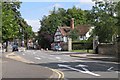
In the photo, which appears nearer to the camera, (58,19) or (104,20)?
(104,20)

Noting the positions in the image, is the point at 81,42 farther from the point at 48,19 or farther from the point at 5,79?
the point at 5,79

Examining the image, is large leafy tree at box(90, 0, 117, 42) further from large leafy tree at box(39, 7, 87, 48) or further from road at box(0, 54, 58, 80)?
large leafy tree at box(39, 7, 87, 48)

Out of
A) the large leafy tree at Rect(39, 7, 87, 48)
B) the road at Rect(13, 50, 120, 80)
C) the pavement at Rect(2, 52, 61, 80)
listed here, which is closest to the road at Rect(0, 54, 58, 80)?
the pavement at Rect(2, 52, 61, 80)

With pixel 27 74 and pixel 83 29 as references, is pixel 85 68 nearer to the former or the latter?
pixel 27 74

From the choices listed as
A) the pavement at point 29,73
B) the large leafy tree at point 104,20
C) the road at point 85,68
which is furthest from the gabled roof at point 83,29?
the pavement at point 29,73

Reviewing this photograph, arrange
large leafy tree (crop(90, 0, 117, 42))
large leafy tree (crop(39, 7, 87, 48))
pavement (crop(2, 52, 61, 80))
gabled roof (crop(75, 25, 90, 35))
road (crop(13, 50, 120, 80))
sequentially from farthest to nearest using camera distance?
large leafy tree (crop(39, 7, 87, 48)) < gabled roof (crop(75, 25, 90, 35)) < large leafy tree (crop(90, 0, 117, 42)) < road (crop(13, 50, 120, 80)) < pavement (crop(2, 52, 61, 80))

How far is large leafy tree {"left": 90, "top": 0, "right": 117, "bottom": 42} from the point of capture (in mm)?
54812

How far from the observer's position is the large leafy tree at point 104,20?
180ft

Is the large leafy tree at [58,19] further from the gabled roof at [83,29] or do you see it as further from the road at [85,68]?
the road at [85,68]

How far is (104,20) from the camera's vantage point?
57875 millimetres

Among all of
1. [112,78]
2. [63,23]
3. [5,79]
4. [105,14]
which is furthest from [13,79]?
[63,23]

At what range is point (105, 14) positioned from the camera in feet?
190

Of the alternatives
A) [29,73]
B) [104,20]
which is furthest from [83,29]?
[29,73]

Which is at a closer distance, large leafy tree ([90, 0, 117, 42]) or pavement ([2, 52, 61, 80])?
pavement ([2, 52, 61, 80])
